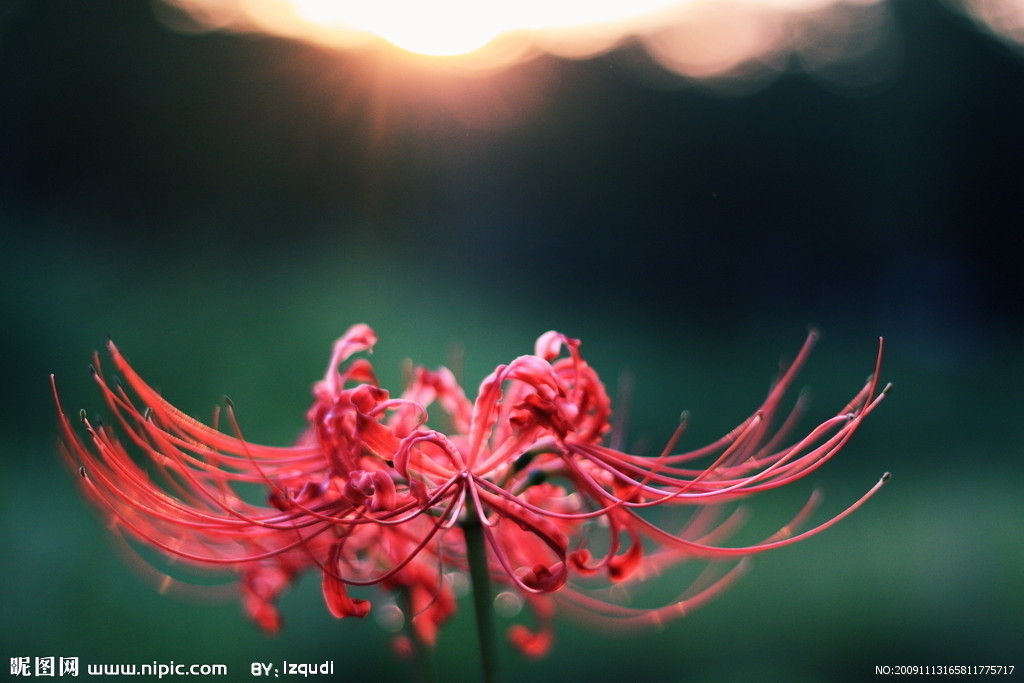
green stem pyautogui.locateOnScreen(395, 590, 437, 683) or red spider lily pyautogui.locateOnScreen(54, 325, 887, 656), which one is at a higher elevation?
red spider lily pyautogui.locateOnScreen(54, 325, 887, 656)

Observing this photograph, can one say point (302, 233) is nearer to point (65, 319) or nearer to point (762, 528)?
point (65, 319)

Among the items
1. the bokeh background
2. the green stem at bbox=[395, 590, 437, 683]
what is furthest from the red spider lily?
the bokeh background

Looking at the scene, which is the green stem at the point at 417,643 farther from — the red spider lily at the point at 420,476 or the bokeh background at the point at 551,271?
the bokeh background at the point at 551,271

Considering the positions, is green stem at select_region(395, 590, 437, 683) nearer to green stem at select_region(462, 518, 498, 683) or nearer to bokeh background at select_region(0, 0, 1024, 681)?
green stem at select_region(462, 518, 498, 683)

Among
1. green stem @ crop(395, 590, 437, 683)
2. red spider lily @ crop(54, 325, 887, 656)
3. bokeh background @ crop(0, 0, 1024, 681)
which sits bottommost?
green stem @ crop(395, 590, 437, 683)

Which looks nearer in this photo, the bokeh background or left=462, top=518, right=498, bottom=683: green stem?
left=462, top=518, right=498, bottom=683: green stem

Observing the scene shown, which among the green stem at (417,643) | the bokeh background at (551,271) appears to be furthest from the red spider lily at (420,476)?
the bokeh background at (551,271)

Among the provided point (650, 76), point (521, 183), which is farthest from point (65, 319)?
point (650, 76)

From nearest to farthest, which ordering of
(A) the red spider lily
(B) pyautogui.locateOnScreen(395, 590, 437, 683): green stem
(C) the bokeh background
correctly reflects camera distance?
(A) the red spider lily → (B) pyautogui.locateOnScreen(395, 590, 437, 683): green stem → (C) the bokeh background
